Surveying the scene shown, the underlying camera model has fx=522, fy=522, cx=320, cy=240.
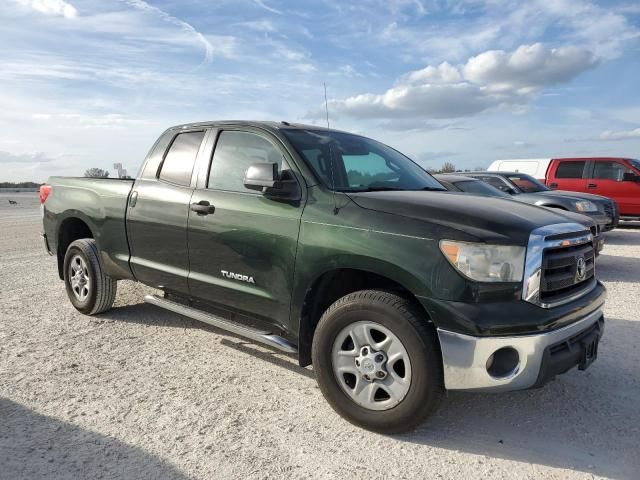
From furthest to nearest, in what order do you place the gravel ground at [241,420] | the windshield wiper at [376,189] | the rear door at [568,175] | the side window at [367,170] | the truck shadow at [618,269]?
the rear door at [568,175], the truck shadow at [618,269], the side window at [367,170], the windshield wiper at [376,189], the gravel ground at [241,420]

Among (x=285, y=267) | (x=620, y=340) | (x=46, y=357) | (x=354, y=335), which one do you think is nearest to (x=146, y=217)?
(x=46, y=357)

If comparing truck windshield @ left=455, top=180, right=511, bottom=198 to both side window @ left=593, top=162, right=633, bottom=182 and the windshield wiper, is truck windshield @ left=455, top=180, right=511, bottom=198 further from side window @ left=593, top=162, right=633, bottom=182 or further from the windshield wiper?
side window @ left=593, top=162, right=633, bottom=182

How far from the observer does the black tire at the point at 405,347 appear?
2.82 m

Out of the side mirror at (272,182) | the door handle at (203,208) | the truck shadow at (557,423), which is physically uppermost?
the side mirror at (272,182)

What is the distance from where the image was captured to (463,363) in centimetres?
275

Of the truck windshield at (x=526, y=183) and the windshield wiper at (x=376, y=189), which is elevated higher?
the windshield wiper at (x=376, y=189)

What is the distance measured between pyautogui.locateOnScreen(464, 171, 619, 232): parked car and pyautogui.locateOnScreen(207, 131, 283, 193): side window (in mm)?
6848

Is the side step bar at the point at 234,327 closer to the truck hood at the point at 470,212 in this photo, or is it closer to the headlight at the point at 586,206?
the truck hood at the point at 470,212

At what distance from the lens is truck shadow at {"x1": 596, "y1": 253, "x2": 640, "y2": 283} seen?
24.5ft

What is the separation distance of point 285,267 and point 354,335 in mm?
678

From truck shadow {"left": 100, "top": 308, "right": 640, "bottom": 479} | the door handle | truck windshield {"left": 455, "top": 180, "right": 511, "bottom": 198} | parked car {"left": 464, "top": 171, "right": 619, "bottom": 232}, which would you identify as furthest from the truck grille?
parked car {"left": 464, "top": 171, "right": 619, "bottom": 232}

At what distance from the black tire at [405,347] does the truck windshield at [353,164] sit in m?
0.88

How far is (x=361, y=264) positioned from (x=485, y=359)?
857mm

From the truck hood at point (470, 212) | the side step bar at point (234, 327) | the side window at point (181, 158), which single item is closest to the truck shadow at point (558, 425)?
the side step bar at point (234, 327)
